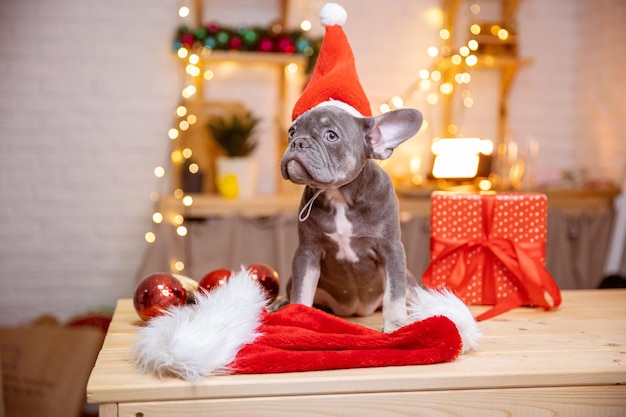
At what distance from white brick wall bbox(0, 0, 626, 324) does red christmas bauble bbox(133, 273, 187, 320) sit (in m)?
2.14

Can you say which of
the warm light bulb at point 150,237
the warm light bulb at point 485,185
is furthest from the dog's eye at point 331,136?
the warm light bulb at point 150,237

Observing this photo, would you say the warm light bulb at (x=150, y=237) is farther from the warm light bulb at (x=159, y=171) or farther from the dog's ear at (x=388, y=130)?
the dog's ear at (x=388, y=130)

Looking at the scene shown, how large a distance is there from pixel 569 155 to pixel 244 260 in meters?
1.85

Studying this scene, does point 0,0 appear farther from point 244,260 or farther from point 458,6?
point 458,6

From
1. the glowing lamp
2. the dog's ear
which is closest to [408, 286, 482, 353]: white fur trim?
the dog's ear

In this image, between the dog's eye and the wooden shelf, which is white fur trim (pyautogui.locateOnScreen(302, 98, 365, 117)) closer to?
the dog's eye

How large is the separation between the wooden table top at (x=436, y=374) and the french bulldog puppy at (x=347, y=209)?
0.59 ft

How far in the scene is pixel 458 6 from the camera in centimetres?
330

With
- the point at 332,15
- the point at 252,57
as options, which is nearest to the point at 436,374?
the point at 332,15

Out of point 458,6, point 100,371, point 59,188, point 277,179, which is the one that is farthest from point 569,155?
point 100,371

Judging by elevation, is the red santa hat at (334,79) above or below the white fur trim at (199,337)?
above

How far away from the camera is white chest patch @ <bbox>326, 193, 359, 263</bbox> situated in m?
1.13

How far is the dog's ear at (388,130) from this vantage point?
3.58ft

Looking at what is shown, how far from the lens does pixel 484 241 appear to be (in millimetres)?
1370
